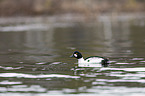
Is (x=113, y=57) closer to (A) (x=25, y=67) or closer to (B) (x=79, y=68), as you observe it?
(B) (x=79, y=68)

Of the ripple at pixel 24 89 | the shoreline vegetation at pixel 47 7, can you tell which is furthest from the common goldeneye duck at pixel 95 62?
the shoreline vegetation at pixel 47 7

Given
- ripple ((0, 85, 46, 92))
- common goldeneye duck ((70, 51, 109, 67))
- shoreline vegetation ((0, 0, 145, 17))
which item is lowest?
ripple ((0, 85, 46, 92))

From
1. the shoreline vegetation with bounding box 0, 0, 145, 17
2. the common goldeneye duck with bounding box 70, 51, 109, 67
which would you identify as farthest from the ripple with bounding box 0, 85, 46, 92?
the shoreline vegetation with bounding box 0, 0, 145, 17

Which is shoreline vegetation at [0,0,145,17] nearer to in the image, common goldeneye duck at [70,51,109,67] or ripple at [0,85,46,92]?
common goldeneye duck at [70,51,109,67]

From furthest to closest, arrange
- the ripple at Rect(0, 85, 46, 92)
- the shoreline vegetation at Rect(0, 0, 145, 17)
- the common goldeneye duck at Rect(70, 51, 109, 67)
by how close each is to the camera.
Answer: the shoreline vegetation at Rect(0, 0, 145, 17), the common goldeneye duck at Rect(70, 51, 109, 67), the ripple at Rect(0, 85, 46, 92)

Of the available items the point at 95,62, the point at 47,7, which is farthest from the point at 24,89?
the point at 47,7

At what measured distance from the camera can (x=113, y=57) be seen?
55.0ft

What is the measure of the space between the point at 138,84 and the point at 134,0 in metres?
61.6

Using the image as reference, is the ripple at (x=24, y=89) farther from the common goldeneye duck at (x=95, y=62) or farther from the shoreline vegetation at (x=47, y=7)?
the shoreline vegetation at (x=47, y=7)

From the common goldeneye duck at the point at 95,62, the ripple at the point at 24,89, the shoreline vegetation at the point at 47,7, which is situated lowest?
the ripple at the point at 24,89

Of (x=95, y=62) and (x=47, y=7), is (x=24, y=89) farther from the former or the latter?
(x=47, y=7)

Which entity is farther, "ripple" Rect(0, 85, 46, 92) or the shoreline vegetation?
the shoreline vegetation

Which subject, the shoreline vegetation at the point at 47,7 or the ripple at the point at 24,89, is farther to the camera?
the shoreline vegetation at the point at 47,7

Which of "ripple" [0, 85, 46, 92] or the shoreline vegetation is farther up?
the shoreline vegetation
